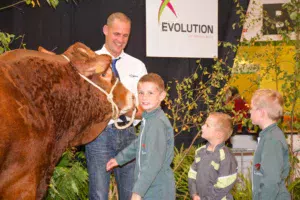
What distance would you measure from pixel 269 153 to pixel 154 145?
828mm

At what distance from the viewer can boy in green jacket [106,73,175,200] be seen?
318 centimetres

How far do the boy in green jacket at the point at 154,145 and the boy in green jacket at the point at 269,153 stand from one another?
635 mm

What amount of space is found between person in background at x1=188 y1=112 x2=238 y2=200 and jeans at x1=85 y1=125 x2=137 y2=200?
555 mm

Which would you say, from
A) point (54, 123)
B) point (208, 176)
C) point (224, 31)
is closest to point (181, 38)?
point (224, 31)

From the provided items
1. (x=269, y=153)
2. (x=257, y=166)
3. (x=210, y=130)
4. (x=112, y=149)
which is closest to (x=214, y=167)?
(x=210, y=130)

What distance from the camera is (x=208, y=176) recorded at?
3840 mm

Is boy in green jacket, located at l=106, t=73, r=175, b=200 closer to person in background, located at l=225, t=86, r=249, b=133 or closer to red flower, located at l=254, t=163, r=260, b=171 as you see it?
red flower, located at l=254, t=163, r=260, b=171

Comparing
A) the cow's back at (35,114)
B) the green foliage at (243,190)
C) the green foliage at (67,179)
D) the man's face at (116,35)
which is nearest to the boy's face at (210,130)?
the man's face at (116,35)

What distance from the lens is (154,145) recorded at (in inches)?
126

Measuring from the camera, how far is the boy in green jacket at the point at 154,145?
3.18 m

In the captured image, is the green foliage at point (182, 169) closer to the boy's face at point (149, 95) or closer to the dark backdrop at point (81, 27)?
the dark backdrop at point (81, 27)

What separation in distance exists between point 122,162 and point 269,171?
1.10 metres

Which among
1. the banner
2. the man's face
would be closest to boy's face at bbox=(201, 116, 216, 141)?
the man's face

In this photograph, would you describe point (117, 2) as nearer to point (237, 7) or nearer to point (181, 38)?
point (181, 38)
